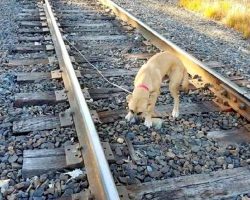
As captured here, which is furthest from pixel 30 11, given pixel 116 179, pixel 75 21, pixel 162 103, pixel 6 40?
pixel 116 179

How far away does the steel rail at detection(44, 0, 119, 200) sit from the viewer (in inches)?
96.6

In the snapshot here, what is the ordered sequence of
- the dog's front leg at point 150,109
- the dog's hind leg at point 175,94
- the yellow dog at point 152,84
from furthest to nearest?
the dog's hind leg at point 175,94
the dog's front leg at point 150,109
the yellow dog at point 152,84

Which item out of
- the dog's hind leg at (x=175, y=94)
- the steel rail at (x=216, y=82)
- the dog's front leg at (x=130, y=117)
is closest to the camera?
the dog's front leg at (x=130, y=117)

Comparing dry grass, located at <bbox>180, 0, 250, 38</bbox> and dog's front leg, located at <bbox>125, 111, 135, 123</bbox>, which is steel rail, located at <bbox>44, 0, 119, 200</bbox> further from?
dry grass, located at <bbox>180, 0, 250, 38</bbox>

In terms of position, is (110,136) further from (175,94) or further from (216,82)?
(216,82)

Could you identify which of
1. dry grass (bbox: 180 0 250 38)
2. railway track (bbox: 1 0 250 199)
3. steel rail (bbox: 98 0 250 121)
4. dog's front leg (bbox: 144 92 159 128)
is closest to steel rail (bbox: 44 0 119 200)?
railway track (bbox: 1 0 250 199)

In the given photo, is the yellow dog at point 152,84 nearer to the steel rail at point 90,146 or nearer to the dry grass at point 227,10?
the steel rail at point 90,146

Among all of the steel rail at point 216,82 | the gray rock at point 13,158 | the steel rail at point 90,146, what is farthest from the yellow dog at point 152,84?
the gray rock at point 13,158

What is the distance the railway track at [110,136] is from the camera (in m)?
2.80

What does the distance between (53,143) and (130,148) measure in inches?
24.7

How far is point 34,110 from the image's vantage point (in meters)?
3.94

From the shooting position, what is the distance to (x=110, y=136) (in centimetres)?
351

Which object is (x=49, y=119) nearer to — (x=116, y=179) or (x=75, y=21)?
(x=116, y=179)

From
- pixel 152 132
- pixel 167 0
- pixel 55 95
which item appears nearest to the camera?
pixel 152 132
